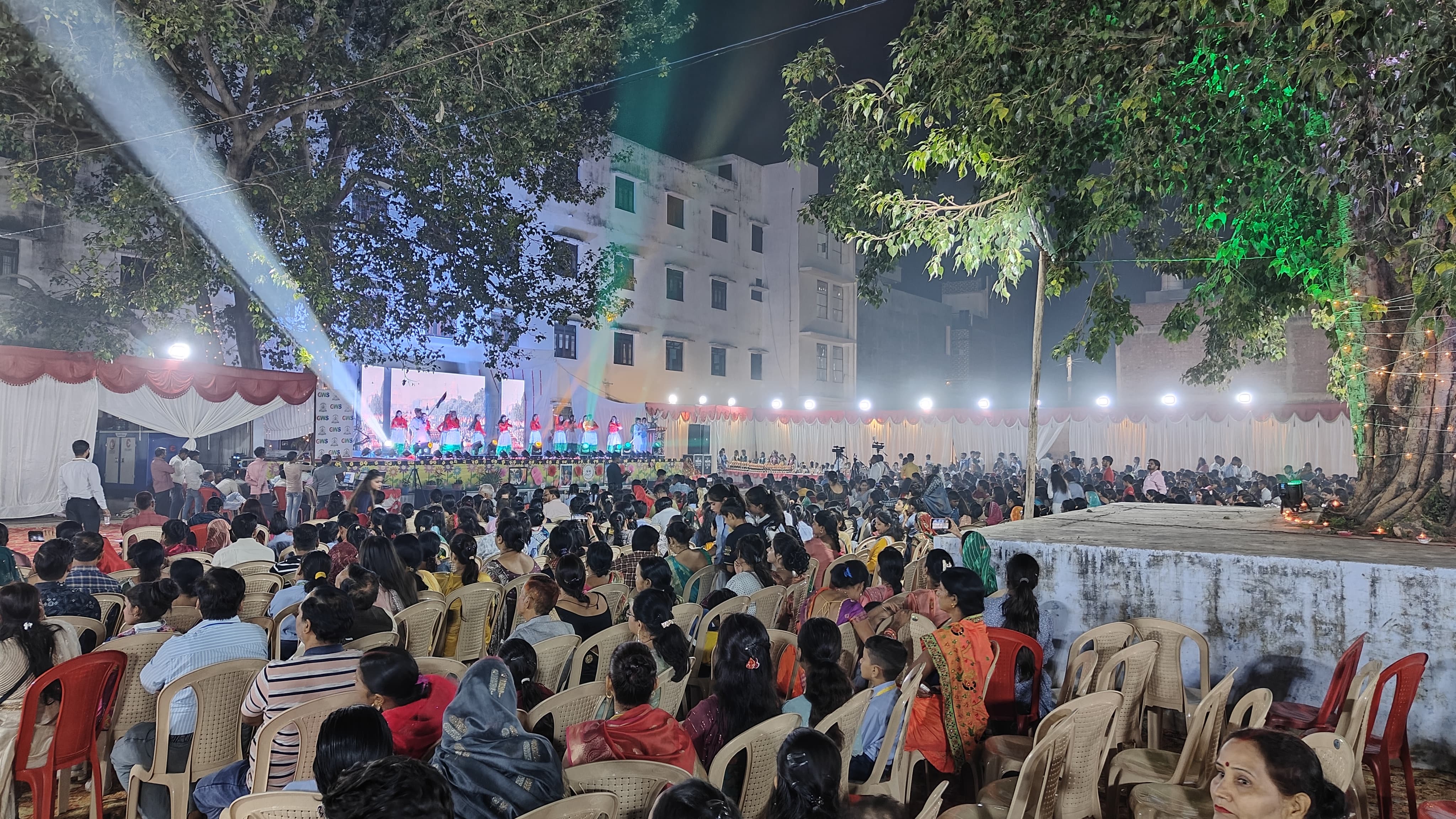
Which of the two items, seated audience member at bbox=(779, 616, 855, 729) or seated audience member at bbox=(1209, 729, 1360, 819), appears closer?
seated audience member at bbox=(1209, 729, 1360, 819)

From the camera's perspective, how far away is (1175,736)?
17.9 feet

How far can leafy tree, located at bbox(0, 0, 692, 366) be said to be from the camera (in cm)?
1316

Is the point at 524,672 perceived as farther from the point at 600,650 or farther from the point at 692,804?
the point at 692,804

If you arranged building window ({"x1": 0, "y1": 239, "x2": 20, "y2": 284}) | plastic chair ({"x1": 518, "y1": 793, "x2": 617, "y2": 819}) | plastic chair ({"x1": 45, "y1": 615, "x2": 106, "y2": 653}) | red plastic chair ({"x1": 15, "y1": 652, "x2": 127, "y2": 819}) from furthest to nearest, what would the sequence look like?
building window ({"x1": 0, "y1": 239, "x2": 20, "y2": 284}) < plastic chair ({"x1": 45, "y1": 615, "x2": 106, "y2": 653}) < red plastic chair ({"x1": 15, "y1": 652, "x2": 127, "y2": 819}) < plastic chair ({"x1": 518, "y1": 793, "x2": 617, "y2": 819})

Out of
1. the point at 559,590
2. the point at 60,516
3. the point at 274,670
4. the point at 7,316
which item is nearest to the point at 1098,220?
the point at 559,590

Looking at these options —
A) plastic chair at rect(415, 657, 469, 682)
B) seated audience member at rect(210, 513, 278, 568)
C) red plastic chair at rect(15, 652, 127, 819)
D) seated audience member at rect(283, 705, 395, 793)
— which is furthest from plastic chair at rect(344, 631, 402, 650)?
seated audience member at rect(210, 513, 278, 568)

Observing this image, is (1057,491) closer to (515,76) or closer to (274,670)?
(515,76)

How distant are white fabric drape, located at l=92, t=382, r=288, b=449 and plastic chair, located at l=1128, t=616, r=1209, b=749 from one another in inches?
574

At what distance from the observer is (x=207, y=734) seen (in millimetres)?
3666

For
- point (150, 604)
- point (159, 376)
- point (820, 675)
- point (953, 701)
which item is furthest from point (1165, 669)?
point (159, 376)

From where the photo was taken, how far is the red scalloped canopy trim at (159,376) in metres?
12.4

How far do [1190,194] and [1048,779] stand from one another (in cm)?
550

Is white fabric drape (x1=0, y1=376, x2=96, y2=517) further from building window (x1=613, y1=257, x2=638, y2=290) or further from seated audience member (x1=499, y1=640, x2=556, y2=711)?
building window (x1=613, y1=257, x2=638, y2=290)

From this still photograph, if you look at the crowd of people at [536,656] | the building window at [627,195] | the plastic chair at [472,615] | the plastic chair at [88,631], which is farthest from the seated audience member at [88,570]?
the building window at [627,195]
